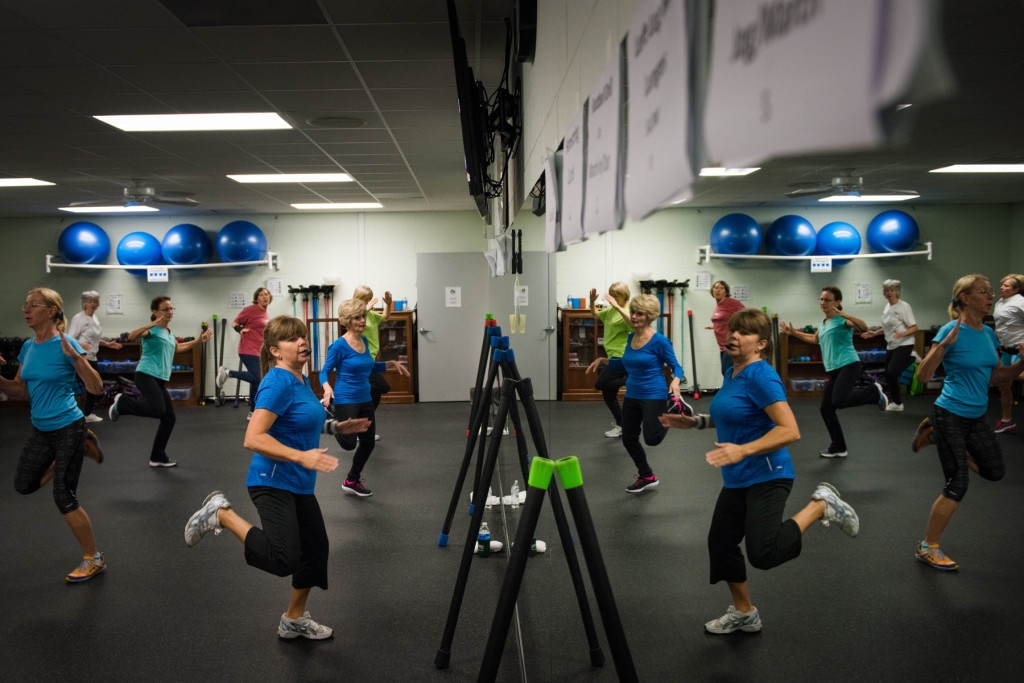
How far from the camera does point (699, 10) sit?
750mm

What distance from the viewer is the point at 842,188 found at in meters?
0.89

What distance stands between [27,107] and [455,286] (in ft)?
19.8

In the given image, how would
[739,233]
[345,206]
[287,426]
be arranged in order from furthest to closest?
[345,206]
[287,426]
[739,233]

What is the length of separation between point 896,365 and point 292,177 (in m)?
7.12

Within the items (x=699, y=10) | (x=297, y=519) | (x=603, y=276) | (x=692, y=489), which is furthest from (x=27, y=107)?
(x=699, y=10)

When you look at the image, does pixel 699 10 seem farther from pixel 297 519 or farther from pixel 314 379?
pixel 314 379

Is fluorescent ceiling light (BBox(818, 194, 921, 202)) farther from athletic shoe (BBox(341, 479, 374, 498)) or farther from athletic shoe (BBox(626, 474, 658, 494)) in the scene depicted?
athletic shoe (BBox(341, 479, 374, 498))

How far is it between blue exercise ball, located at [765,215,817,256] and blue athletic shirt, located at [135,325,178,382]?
19.5 ft

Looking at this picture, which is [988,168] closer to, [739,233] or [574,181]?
[739,233]

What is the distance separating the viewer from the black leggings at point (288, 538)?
278 centimetres

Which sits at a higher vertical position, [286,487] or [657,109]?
[657,109]

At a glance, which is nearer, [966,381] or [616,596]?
[966,381]

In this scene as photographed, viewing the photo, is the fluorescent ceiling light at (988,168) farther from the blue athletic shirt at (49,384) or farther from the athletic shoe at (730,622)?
the blue athletic shirt at (49,384)

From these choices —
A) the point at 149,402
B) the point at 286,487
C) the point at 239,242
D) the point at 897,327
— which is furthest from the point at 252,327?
the point at 897,327
